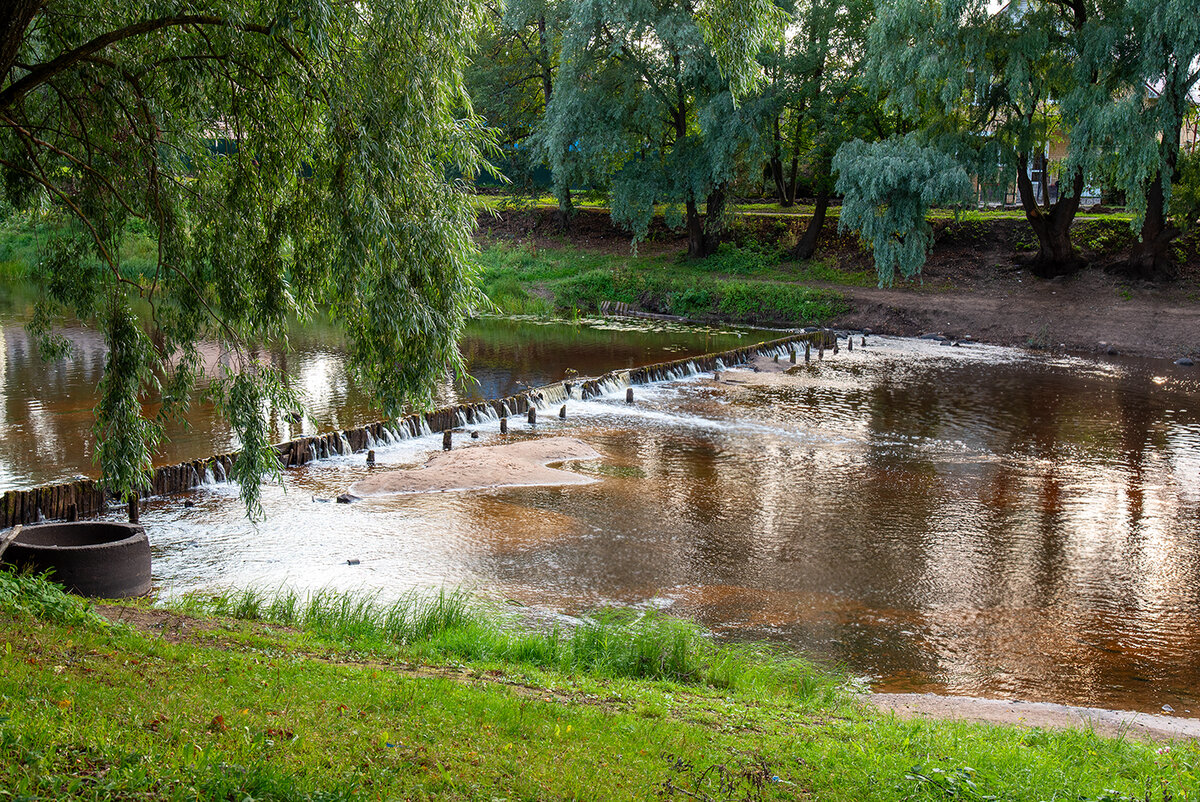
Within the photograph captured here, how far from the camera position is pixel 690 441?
63.1 ft

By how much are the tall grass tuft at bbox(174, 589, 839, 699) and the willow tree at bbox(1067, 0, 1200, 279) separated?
2534 centimetres

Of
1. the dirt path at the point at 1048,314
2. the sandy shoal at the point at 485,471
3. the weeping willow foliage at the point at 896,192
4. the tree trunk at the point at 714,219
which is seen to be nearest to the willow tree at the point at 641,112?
the tree trunk at the point at 714,219

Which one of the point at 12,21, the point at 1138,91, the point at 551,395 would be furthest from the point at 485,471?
the point at 1138,91

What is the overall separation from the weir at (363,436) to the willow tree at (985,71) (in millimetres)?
9017

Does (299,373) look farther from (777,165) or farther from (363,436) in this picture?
(777,165)

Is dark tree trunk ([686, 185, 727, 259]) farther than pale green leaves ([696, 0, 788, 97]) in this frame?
Yes

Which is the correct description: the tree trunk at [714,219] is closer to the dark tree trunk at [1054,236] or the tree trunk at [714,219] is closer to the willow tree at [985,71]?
the willow tree at [985,71]

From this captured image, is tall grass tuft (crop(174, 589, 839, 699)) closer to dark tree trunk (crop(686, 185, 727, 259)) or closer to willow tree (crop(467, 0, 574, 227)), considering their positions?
dark tree trunk (crop(686, 185, 727, 259))

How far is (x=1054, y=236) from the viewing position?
3428 centimetres

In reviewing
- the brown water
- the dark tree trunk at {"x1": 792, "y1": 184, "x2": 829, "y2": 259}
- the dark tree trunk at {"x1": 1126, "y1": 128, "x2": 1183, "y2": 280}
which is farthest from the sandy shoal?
the dark tree trunk at {"x1": 792, "y1": 184, "x2": 829, "y2": 259}

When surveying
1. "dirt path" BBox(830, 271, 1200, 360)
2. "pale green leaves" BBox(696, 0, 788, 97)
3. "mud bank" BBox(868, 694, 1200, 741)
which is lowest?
"mud bank" BBox(868, 694, 1200, 741)

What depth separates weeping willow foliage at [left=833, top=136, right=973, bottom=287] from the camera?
1239 inches

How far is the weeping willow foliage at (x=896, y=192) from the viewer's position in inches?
1239

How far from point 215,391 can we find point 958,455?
14.2 m
